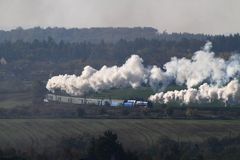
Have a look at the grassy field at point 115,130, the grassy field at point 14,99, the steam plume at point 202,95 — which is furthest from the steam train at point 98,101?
the grassy field at point 115,130

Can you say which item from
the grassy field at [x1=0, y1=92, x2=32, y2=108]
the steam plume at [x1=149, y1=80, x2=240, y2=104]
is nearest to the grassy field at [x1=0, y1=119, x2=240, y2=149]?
the grassy field at [x1=0, y1=92, x2=32, y2=108]

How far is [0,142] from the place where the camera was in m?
70.1

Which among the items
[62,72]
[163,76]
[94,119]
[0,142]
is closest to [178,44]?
[62,72]

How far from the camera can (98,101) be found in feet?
365

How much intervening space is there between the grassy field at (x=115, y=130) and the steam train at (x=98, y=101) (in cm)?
1815

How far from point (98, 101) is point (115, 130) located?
108ft

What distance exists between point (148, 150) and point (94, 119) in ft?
66.1

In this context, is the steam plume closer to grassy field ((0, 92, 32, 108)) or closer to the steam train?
the steam train

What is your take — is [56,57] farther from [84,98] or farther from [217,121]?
[217,121]

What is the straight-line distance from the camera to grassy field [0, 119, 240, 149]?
71562mm

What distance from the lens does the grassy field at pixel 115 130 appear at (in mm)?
71562

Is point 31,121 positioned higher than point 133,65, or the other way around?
point 133,65

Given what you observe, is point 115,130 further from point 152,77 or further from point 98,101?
point 152,77

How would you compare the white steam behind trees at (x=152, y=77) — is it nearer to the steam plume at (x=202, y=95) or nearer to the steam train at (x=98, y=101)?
the steam plume at (x=202, y=95)
